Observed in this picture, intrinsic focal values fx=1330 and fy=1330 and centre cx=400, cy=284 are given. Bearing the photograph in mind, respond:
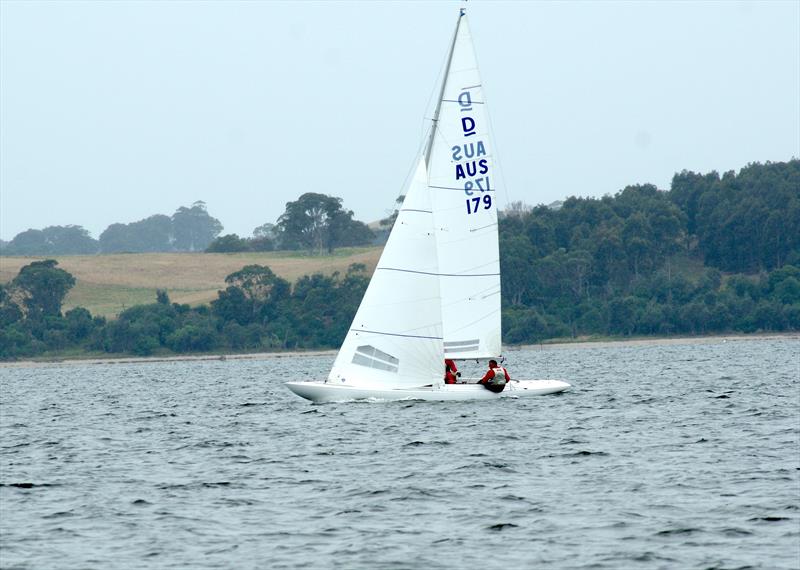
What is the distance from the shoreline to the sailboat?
8750 centimetres

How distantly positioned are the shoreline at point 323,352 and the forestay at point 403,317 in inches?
3506

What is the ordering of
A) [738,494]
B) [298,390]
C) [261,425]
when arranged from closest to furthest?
[738,494] < [261,425] < [298,390]

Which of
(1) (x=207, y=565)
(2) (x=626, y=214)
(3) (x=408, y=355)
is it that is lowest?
(1) (x=207, y=565)

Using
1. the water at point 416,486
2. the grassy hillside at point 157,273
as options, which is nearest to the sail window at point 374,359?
the water at point 416,486

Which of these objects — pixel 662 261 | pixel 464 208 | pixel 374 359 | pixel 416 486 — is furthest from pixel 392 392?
pixel 662 261

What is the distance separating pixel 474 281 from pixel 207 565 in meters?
25.7

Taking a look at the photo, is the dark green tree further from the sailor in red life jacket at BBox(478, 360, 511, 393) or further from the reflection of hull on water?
the sailor in red life jacket at BBox(478, 360, 511, 393)

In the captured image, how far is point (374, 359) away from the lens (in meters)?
42.4

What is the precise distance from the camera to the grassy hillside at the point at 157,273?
168250 mm

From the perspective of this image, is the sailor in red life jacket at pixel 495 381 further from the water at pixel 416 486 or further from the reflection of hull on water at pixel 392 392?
the water at pixel 416 486

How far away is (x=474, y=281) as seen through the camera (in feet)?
146

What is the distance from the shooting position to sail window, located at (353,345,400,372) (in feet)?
139

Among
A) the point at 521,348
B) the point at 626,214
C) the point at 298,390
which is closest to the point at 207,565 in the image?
the point at 298,390

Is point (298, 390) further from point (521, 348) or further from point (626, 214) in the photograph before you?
point (626, 214)
